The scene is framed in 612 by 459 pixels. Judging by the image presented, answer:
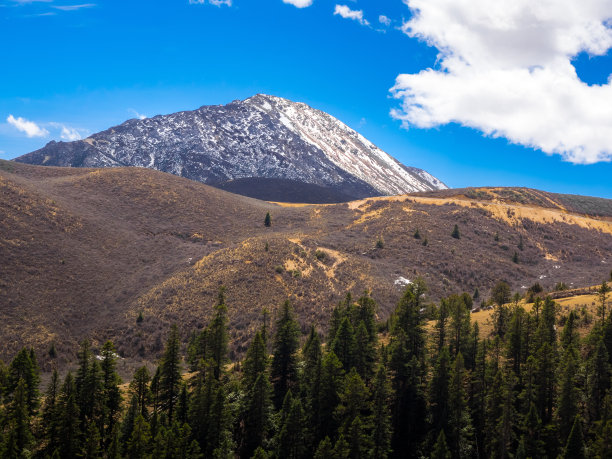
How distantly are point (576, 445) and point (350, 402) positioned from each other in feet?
43.6

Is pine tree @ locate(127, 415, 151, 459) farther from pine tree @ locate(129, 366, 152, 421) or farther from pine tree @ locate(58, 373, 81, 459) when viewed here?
pine tree @ locate(129, 366, 152, 421)

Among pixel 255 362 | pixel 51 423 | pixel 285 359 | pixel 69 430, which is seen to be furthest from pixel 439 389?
pixel 51 423

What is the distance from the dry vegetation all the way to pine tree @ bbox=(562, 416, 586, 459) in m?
32.0

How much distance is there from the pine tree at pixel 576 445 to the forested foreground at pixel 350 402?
58 millimetres

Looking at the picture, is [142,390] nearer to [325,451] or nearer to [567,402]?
[325,451]

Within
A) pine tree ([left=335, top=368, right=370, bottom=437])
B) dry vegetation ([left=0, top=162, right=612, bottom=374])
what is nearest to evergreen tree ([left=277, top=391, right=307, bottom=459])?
pine tree ([left=335, top=368, right=370, bottom=437])

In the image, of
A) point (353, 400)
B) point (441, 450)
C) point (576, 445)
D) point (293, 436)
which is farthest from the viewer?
point (353, 400)

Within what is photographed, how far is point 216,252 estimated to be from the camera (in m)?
68.4

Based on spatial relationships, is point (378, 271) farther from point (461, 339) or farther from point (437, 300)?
point (461, 339)

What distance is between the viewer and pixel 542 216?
10206 centimetres

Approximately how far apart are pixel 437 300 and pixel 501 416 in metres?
37.8

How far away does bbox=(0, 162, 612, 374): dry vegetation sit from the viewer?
50.3 m

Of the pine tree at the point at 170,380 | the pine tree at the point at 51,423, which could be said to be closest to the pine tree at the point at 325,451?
the pine tree at the point at 170,380

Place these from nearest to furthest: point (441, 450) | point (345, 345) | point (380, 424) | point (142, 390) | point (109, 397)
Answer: point (441, 450)
point (380, 424)
point (109, 397)
point (142, 390)
point (345, 345)
